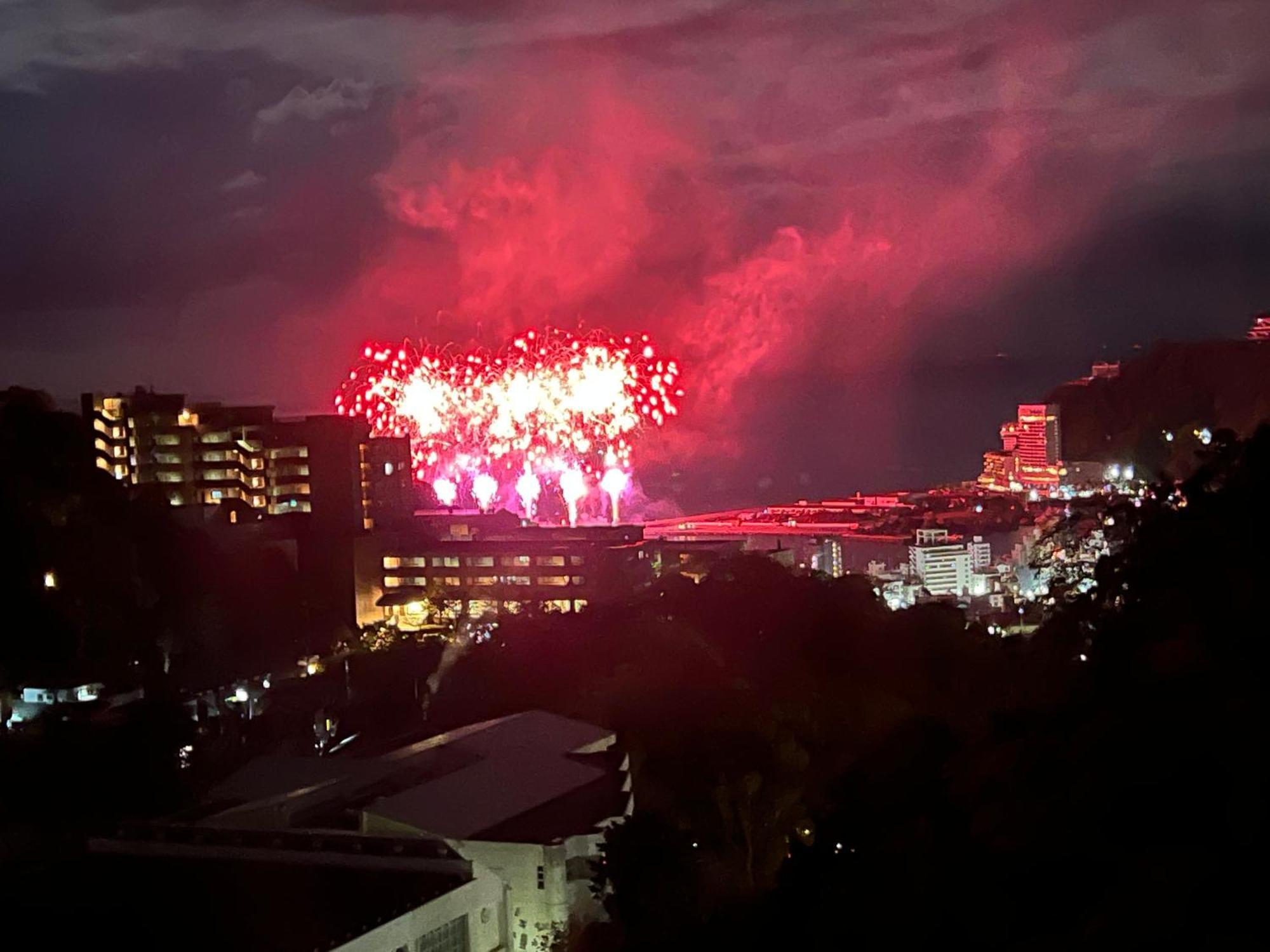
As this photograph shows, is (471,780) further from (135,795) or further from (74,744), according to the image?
(74,744)

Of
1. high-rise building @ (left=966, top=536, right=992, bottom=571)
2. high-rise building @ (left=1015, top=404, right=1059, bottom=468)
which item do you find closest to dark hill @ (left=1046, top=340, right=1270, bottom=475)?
high-rise building @ (left=1015, top=404, right=1059, bottom=468)

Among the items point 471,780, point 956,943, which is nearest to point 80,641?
point 471,780

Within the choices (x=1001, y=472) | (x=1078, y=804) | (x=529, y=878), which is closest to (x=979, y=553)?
(x=1001, y=472)

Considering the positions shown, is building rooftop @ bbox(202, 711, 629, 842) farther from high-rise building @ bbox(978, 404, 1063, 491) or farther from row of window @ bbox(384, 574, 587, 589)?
high-rise building @ bbox(978, 404, 1063, 491)

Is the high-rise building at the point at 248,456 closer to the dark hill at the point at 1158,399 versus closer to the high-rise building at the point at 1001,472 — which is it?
the dark hill at the point at 1158,399

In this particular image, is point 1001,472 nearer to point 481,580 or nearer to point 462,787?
point 481,580

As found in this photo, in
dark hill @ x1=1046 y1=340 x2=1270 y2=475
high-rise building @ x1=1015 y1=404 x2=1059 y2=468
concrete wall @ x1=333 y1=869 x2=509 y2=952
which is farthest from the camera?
high-rise building @ x1=1015 y1=404 x2=1059 y2=468

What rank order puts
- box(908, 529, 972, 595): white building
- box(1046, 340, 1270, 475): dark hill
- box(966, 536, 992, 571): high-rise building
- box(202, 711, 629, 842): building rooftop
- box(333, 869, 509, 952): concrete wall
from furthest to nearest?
box(1046, 340, 1270, 475): dark hill
box(966, 536, 992, 571): high-rise building
box(908, 529, 972, 595): white building
box(202, 711, 629, 842): building rooftop
box(333, 869, 509, 952): concrete wall
